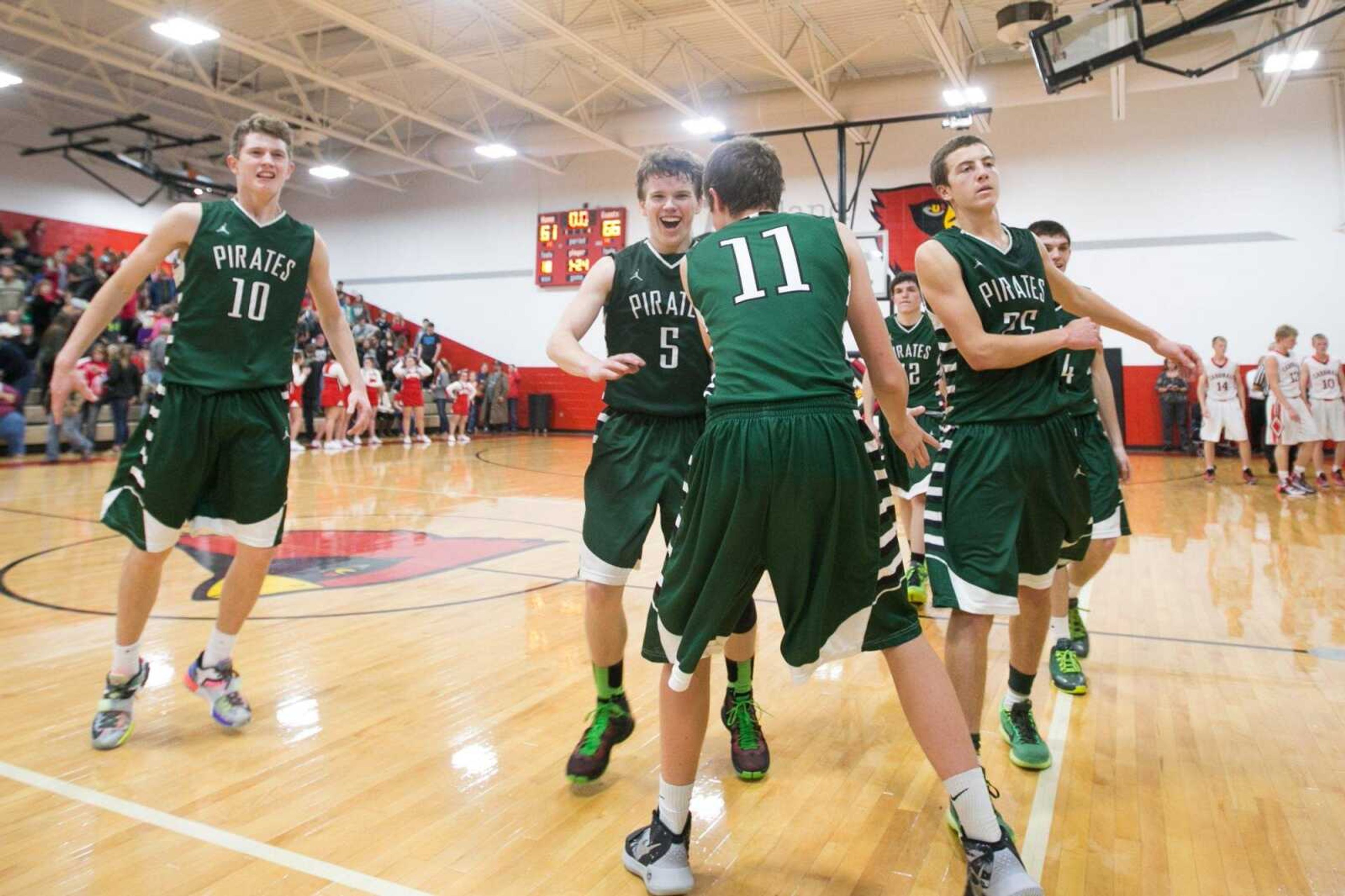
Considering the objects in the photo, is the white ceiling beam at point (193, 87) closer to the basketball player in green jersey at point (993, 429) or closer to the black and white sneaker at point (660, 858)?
the basketball player in green jersey at point (993, 429)

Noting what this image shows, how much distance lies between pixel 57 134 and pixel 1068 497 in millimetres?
23846

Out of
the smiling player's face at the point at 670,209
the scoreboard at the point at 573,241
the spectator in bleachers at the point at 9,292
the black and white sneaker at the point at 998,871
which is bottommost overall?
the black and white sneaker at the point at 998,871

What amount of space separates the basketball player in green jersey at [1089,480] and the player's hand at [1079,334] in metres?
1.18

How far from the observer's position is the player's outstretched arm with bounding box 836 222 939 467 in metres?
2.12

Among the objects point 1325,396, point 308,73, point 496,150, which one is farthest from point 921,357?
point 496,150

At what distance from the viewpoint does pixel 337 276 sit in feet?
81.4

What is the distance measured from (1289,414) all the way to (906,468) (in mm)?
7868

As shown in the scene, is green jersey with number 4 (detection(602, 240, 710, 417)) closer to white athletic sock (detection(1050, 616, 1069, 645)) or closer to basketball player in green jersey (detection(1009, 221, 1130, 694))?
basketball player in green jersey (detection(1009, 221, 1130, 694))

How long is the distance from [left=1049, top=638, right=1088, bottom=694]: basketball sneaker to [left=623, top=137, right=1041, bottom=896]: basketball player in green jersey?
174 centimetres

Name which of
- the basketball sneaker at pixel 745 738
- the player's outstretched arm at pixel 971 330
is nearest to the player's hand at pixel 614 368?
the player's outstretched arm at pixel 971 330

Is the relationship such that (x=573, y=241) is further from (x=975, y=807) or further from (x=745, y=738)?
(x=975, y=807)

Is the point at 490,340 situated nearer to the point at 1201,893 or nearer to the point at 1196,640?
the point at 1196,640

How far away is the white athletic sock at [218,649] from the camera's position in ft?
10.3

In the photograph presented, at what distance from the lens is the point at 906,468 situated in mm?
5125
